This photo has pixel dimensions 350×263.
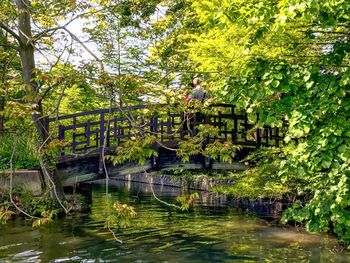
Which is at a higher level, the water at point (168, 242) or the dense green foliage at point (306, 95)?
the dense green foliage at point (306, 95)

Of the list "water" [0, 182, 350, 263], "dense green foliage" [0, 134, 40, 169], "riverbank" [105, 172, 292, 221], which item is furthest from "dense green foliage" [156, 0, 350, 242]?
"dense green foliage" [0, 134, 40, 169]

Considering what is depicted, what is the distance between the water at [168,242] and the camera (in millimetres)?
8703

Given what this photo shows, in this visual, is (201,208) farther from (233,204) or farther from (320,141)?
(320,141)

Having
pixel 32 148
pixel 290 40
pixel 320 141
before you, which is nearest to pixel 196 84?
pixel 290 40

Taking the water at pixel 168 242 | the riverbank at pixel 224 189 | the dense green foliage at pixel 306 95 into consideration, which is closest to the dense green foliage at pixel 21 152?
the water at pixel 168 242

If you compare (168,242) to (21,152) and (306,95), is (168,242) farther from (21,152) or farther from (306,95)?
(21,152)

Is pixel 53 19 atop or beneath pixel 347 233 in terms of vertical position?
atop

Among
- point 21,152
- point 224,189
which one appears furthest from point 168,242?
point 21,152

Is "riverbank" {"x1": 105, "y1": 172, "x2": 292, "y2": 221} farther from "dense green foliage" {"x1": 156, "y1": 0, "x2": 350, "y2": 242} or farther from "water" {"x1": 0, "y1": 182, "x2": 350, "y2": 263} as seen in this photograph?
"dense green foliage" {"x1": 156, "y1": 0, "x2": 350, "y2": 242}

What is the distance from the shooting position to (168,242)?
395 inches

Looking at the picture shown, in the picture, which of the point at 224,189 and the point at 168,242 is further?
the point at 224,189

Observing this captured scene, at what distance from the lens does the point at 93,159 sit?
13.2 metres

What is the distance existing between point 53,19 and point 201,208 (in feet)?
25.7

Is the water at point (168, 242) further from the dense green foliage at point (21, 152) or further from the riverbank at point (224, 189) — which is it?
the dense green foliage at point (21, 152)
